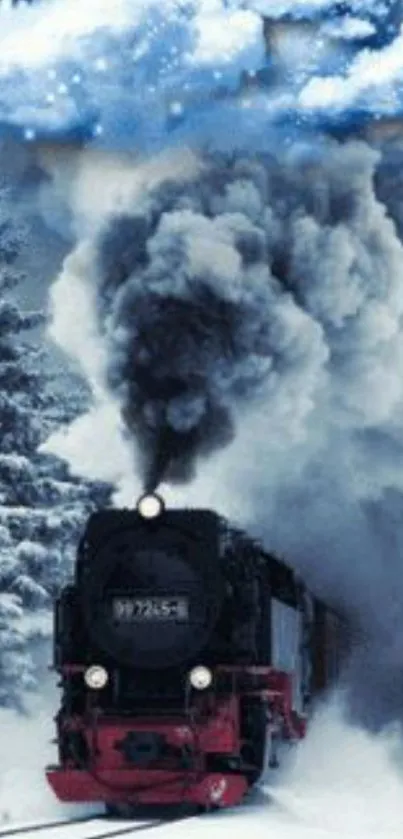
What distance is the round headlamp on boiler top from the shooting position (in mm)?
11945

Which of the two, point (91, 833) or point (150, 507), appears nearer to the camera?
point (91, 833)

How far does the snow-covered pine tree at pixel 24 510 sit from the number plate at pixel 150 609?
816 centimetres

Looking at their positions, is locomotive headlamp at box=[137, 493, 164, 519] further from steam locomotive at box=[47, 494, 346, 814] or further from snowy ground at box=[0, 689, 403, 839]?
snowy ground at box=[0, 689, 403, 839]

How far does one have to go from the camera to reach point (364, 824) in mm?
11820

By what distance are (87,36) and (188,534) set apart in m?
14.2

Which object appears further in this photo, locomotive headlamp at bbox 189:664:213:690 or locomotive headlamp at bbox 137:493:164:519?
locomotive headlamp at bbox 137:493:164:519

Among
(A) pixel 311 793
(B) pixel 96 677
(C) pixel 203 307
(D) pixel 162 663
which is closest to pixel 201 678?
(D) pixel 162 663

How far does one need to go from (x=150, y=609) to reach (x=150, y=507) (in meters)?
0.66

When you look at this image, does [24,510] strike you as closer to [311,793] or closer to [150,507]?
[311,793]

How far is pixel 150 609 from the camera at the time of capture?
11852mm

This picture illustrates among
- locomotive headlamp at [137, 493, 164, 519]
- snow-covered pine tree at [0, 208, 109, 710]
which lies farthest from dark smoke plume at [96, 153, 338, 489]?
locomotive headlamp at [137, 493, 164, 519]

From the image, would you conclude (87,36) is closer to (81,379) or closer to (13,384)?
(81,379)

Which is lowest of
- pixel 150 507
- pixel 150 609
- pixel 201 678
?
pixel 201 678

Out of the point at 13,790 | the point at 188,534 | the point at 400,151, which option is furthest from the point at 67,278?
the point at 188,534
